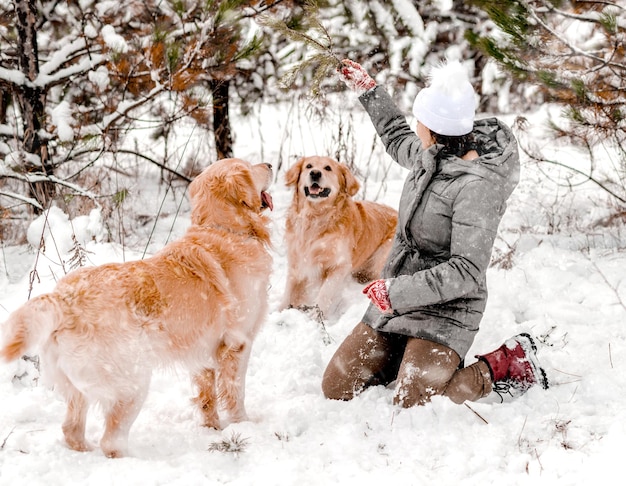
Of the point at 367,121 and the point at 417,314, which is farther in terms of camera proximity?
the point at 367,121

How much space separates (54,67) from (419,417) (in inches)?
163

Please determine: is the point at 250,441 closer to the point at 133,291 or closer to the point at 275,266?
the point at 133,291

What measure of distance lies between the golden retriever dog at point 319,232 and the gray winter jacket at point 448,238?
1.48m

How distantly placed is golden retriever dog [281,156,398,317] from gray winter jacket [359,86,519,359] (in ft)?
4.86

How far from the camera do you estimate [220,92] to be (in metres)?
6.77

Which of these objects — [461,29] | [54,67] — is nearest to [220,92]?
[54,67]

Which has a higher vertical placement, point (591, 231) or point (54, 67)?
point (54, 67)

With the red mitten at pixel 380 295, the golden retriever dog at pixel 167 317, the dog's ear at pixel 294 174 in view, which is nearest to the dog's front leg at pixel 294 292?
the dog's ear at pixel 294 174

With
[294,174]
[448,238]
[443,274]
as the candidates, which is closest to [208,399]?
[443,274]

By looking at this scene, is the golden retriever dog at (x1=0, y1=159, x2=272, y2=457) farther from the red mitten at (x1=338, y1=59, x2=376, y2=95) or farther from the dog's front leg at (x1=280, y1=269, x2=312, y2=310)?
the dog's front leg at (x1=280, y1=269, x2=312, y2=310)

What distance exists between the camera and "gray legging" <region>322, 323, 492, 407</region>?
2.85 m

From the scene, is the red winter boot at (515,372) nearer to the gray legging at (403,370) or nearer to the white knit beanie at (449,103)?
the gray legging at (403,370)

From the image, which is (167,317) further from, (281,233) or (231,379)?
(281,233)

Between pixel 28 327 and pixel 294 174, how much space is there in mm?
2994
